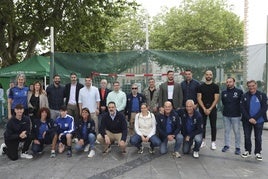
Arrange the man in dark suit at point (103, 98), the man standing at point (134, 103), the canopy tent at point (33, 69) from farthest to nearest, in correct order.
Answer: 1. the canopy tent at point (33, 69)
2. the man in dark suit at point (103, 98)
3. the man standing at point (134, 103)

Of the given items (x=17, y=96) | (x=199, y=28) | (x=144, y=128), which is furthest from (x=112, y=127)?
(x=199, y=28)

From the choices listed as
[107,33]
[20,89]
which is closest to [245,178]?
[20,89]

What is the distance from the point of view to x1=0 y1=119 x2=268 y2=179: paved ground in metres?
5.66

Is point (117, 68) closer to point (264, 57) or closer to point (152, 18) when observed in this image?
point (264, 57)

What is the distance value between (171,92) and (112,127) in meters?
1.63

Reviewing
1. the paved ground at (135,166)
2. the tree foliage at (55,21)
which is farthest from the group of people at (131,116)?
the tree foliage at (55,21)

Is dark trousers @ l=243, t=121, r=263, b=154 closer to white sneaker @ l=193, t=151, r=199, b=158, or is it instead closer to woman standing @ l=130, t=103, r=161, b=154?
white sneaker @ l=193, t=151, r=199, b=158

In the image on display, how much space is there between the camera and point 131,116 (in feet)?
25.9

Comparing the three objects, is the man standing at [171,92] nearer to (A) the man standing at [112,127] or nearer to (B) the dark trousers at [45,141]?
(A) the man standing at [112,127]

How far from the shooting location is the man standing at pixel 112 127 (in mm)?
7112

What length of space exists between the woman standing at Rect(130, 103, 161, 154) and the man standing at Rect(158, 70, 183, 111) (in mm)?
542

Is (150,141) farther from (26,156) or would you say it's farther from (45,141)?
(26,156)

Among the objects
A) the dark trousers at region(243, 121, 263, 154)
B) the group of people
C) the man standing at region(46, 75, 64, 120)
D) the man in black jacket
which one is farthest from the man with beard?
the man in black jacket

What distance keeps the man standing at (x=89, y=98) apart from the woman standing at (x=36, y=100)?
86 cm
